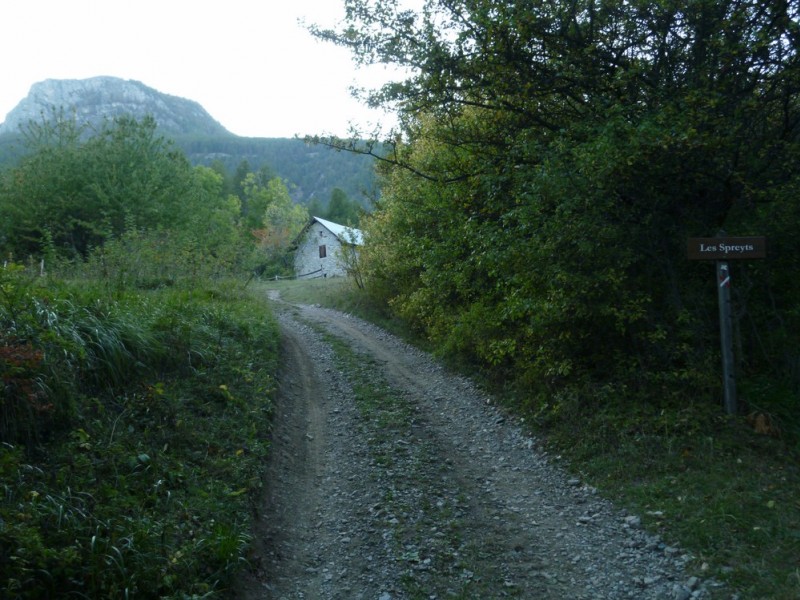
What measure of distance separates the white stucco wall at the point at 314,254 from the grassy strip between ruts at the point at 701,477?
4359 cm

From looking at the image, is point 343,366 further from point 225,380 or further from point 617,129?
point 617,129

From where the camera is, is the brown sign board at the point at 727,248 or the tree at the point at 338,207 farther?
the tree at the point at 338,207

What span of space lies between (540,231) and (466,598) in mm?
4945

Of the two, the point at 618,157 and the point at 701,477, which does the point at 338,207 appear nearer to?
the point at 618,157

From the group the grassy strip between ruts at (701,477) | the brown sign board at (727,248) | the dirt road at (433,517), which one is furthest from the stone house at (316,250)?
the brown sign board at (727,248)

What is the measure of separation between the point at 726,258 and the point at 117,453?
7192mm

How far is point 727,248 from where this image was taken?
7.14 metres

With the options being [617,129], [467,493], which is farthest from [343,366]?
[617,129]

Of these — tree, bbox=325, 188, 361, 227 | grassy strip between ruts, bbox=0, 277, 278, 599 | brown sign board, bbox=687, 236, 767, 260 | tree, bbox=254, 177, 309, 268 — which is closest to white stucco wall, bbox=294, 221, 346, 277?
tree, bbox=254, 177, 309, 268

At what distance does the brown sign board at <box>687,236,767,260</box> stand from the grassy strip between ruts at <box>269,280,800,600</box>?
188 centimetres

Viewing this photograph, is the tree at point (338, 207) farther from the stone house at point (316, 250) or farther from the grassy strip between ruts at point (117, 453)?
the grassy strip between ruts at point (117, 453)

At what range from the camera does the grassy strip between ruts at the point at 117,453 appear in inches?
161

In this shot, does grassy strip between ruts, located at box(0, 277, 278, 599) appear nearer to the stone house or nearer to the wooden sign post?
the wooden sign post

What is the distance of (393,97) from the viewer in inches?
402
